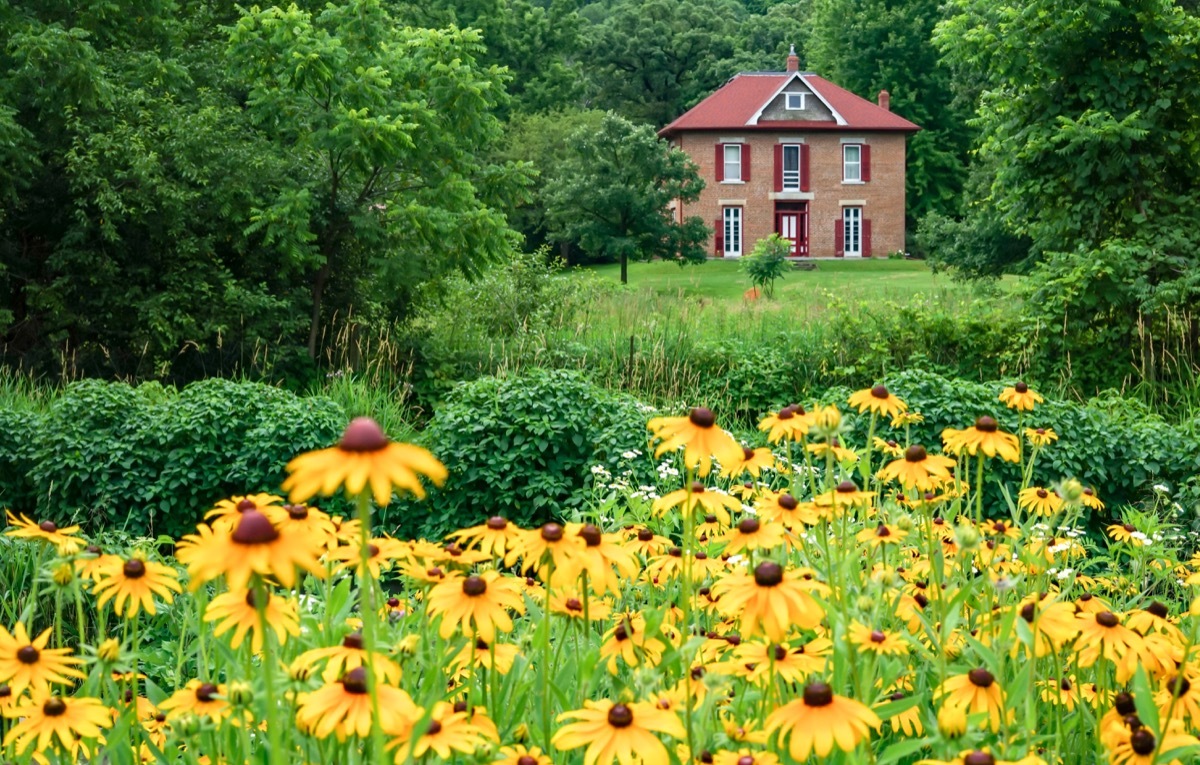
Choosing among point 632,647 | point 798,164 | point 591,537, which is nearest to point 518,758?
point 591,537

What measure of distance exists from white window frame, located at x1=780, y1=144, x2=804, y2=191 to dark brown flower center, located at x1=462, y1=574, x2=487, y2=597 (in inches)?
1260

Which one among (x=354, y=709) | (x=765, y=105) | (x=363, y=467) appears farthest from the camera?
(x=765, y=105)

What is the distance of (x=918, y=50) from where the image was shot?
3600cm

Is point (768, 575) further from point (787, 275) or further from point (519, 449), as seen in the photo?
point (787, 275)

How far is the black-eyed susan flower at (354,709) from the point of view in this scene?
1.40 meters

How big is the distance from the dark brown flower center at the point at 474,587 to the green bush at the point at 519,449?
409 cm

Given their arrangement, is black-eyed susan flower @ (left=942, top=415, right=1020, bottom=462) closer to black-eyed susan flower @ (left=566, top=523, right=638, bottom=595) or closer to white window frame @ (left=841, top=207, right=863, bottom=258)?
black-eyed susan flower @ (left=566, top=523, right=638, bottom=595)

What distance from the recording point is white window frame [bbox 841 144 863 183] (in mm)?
32969

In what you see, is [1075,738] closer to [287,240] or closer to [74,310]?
[287,240]

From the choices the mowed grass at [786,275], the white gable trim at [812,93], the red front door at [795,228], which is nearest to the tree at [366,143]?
the mowed grass at [786,275]

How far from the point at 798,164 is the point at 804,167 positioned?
0.18 metres

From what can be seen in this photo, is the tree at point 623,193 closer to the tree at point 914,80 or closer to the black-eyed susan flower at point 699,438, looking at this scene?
the tree at point 914,80

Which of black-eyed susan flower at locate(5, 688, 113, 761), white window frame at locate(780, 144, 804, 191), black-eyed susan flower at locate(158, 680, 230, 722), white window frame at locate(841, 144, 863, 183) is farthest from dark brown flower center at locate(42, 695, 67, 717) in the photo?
white window frame at locate(841, 144, 863, 183)

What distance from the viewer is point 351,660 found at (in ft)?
5.36
